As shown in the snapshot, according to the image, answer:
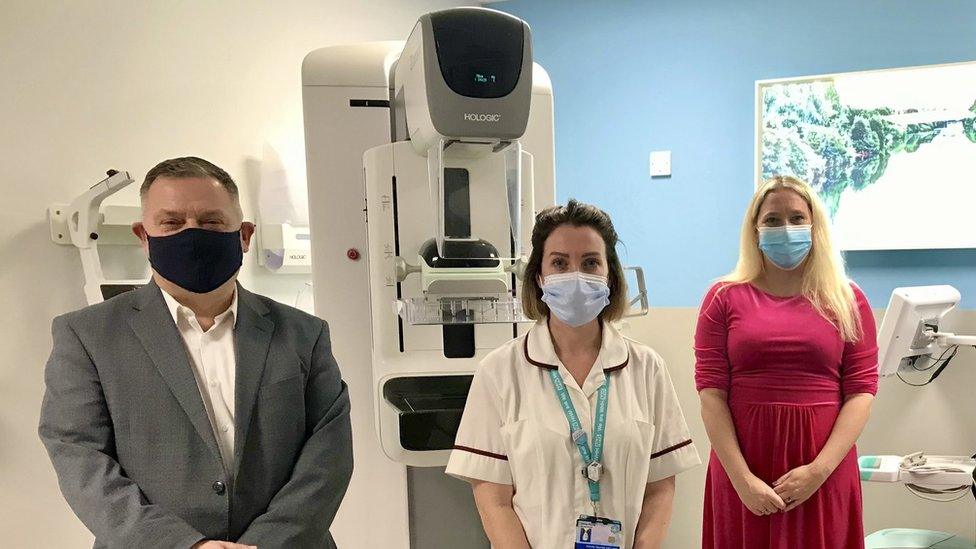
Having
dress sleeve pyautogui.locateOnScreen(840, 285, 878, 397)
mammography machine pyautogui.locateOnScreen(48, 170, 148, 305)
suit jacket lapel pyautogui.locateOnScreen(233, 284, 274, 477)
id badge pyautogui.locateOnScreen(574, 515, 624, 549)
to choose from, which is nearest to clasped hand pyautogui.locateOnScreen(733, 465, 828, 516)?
dress sleeve pyautogui.locateOnScreen(840, 285, 878, 397)

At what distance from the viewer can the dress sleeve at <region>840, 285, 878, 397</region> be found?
1.82 m

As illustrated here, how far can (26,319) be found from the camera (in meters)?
1.87

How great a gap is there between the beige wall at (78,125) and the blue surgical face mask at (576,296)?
145 cm

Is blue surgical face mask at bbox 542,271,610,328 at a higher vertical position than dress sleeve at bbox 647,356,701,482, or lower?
higher

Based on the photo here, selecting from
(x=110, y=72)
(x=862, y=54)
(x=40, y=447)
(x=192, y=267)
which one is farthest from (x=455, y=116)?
(x=862, y=54)

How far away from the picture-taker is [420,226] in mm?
1713

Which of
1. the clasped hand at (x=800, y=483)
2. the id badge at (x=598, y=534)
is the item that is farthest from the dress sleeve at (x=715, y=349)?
the id badge at (x=598, y=534)

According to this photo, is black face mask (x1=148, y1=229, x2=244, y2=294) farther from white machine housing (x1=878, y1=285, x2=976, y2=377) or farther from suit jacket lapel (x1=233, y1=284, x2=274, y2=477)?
white machine housing (x1=878, y1=285, x2=976, y2=377)

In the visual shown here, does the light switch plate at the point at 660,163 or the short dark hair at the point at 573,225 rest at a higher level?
the light switch plate at the point at 660,163

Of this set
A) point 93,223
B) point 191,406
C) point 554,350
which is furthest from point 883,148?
point 93,223

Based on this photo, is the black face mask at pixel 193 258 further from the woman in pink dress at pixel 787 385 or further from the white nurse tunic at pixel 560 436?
the woman in pink dress at pixel 787 385

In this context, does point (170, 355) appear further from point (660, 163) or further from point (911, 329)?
point (660, 163)

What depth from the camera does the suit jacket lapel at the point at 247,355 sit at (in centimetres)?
121

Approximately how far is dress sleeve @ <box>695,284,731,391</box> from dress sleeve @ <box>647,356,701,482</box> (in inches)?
21.0
